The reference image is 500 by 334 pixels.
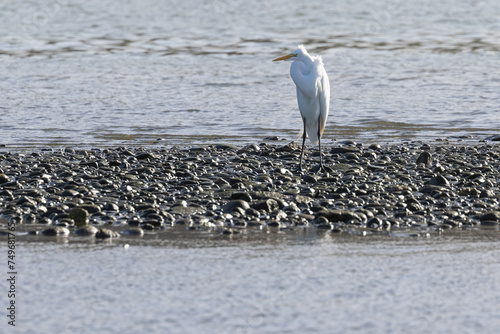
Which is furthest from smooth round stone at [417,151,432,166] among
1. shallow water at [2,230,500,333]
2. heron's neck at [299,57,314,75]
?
shallow water at [2,230,500,333]

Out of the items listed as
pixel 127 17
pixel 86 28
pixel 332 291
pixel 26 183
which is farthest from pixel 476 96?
pixel 127 17

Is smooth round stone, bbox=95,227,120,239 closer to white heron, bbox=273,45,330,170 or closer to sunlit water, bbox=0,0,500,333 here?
sunlit water, bbox=0,0,500,333

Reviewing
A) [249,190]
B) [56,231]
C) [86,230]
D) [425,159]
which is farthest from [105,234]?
[425,159]

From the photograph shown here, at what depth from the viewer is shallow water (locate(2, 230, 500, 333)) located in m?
3.99

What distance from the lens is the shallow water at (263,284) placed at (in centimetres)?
399

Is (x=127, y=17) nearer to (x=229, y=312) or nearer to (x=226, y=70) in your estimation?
(x=226, y=70)

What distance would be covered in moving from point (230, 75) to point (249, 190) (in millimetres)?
11067

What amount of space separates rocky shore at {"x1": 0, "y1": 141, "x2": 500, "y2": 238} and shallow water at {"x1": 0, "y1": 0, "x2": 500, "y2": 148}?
6.23ft

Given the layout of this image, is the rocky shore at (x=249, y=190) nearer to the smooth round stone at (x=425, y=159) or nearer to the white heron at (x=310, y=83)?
the smooth round stone at (x=425, y=159)

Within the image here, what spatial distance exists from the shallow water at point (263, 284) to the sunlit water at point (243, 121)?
0.05 feet

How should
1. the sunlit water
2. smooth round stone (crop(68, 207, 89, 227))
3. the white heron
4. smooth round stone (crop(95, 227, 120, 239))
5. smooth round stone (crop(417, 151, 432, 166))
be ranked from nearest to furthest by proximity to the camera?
the sunlit water < smooth round stone (crop(95, 227, 120, 239)) < smooth round stone (crop(68, 207, 89, 227)) < smooth round stone (crop(417, 151, 432, 166)) < the white heron

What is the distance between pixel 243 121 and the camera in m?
13.1

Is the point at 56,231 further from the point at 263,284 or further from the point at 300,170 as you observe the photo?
the point at 300,170

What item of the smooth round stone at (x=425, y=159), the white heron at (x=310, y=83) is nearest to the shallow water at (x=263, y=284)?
the smooth round stone at (x=425, y=159)
